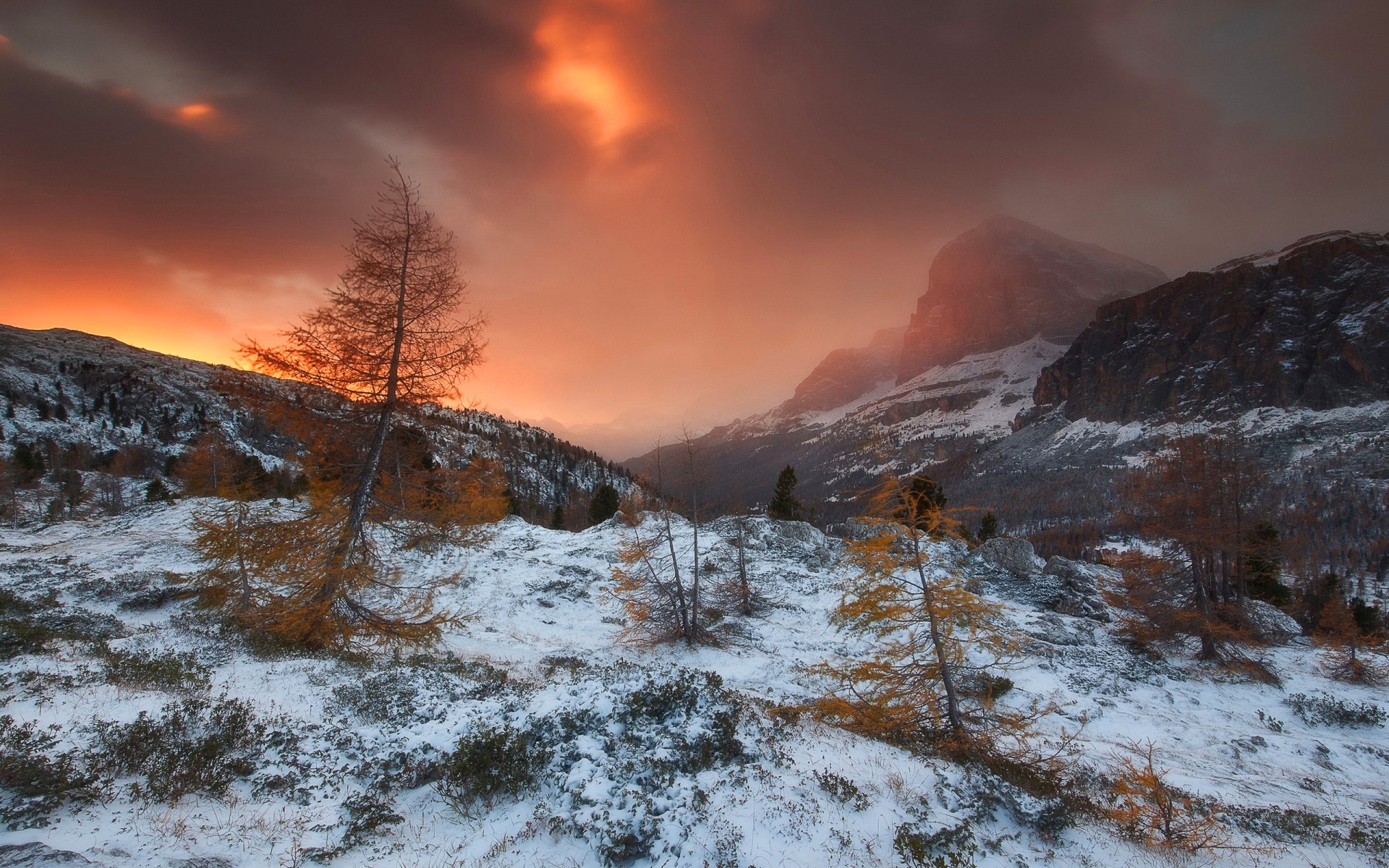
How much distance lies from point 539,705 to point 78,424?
142m

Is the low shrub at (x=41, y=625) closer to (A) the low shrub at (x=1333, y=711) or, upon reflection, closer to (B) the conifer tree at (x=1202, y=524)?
(A) the low shrub at (x=1333, y=711)

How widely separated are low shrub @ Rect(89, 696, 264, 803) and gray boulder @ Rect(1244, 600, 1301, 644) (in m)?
33.3

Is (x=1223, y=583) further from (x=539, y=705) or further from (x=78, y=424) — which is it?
(x=78, y=424)

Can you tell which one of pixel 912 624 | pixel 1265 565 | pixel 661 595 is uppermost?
pixel 912 624

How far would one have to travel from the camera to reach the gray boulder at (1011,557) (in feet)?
107

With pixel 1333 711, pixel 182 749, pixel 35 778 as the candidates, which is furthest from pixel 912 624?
pixel 1333 711

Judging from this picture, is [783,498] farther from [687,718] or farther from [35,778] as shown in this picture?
[35,778]

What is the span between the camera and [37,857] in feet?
14.6

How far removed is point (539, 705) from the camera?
9.62 metres

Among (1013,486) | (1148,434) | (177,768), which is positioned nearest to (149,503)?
(177,768)

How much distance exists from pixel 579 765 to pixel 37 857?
5.65m

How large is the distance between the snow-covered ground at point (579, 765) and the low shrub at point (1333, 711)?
0.95ft

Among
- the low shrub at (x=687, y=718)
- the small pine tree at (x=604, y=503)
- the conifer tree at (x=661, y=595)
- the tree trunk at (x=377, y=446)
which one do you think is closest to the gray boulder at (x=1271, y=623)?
the conifer tree at (x=661, y=595)

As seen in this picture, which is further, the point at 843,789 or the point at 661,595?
the point at 661,595
